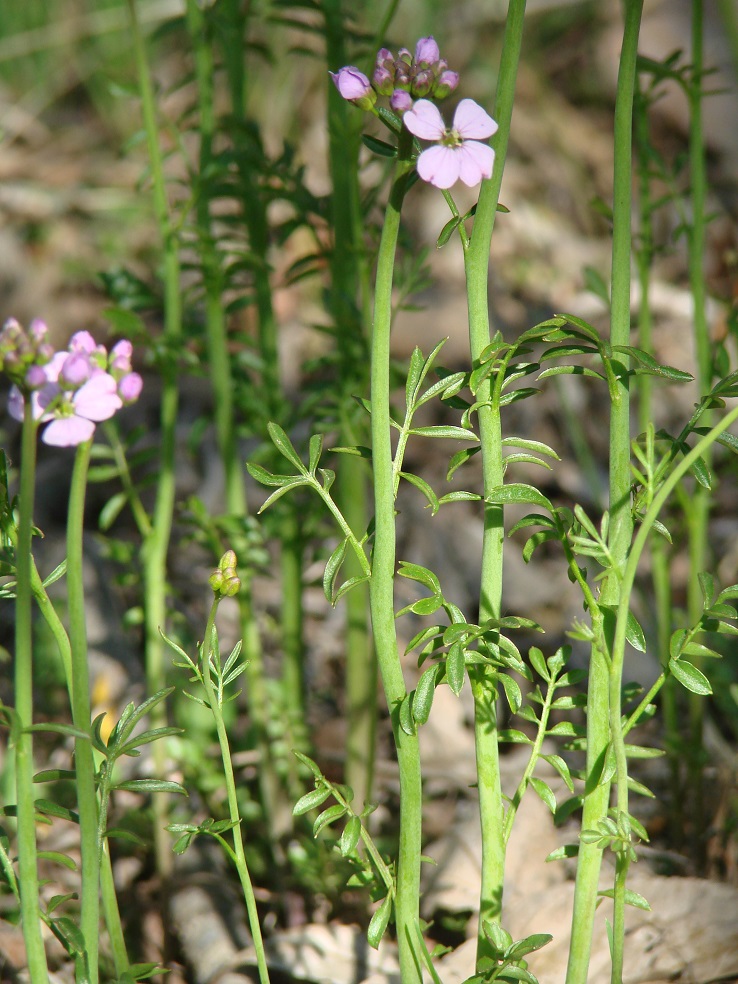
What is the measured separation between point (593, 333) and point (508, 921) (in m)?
0.96

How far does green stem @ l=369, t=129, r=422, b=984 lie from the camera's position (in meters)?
0.84

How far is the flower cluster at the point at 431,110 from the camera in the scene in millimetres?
768

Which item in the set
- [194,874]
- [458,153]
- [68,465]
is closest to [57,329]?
[68,465]

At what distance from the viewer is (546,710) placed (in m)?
0.97

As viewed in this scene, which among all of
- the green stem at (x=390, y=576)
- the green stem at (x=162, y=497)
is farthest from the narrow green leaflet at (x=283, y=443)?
the green stem at (x=162, y=497)

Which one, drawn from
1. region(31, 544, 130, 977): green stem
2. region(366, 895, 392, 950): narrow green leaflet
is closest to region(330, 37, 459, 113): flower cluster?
region(31, 544, 130, 977): green stem

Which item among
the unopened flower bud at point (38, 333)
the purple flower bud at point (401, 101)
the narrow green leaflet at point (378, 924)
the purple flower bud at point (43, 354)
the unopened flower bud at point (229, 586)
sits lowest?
the narrow green leaflet at point (378, 924)

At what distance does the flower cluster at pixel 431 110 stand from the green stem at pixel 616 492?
165mm

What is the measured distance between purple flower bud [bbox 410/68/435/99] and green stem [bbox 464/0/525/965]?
0.08m

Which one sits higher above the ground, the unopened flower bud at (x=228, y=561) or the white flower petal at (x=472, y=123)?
the white flower petal at (x=472, y=123)

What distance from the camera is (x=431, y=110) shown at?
30.6 inches

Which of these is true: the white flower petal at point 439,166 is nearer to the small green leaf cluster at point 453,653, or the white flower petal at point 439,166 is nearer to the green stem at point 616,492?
the green stem at point 616,492

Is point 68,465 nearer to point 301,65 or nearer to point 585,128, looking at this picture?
point 301,65

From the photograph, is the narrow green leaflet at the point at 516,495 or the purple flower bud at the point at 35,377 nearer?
the purple flower bud at the point at 35,377
